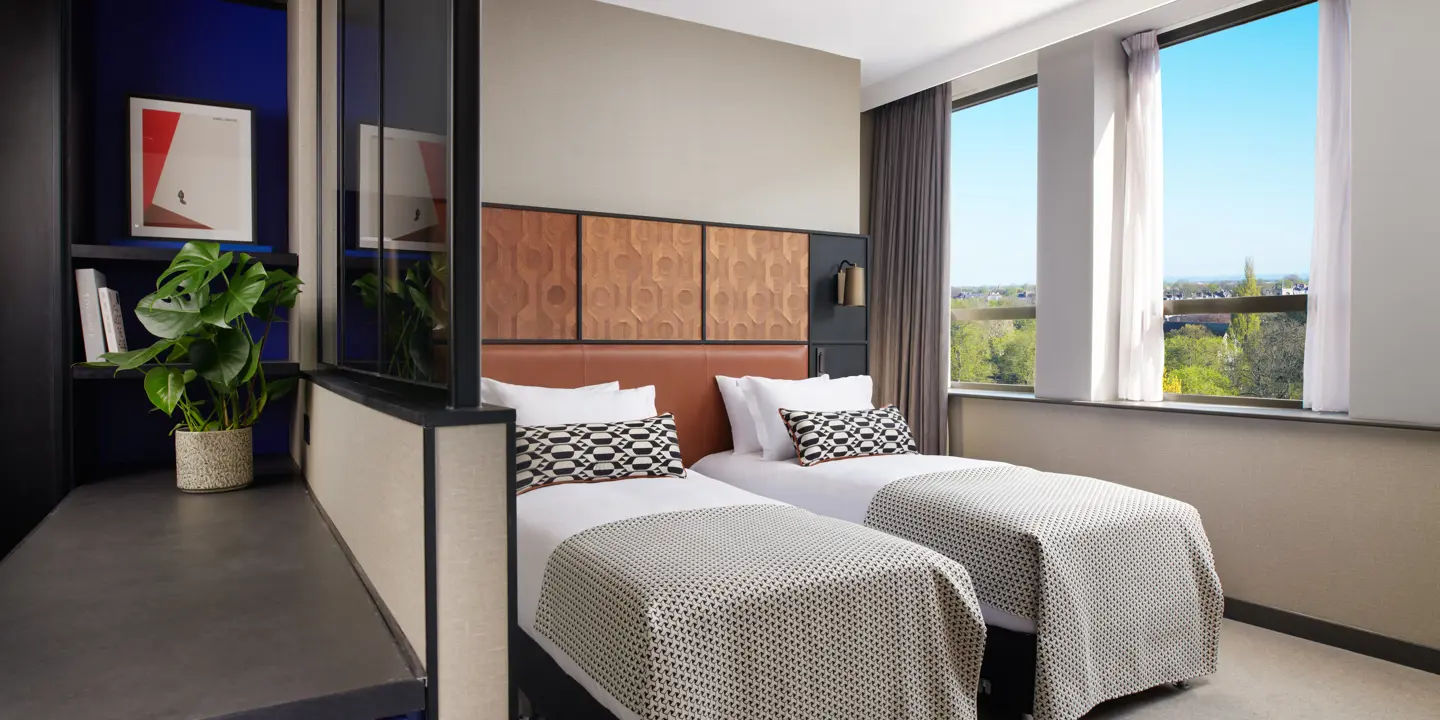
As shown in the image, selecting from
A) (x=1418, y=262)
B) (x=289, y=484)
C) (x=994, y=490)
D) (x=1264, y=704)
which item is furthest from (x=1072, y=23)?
(x=289, y=484)

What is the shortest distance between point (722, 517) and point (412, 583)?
1.61 metres

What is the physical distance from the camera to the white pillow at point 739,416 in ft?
13.3

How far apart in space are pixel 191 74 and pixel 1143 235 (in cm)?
432

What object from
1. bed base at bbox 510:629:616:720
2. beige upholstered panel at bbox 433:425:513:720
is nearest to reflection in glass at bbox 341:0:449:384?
beige upholstered panel at bbox 433:425:513:720

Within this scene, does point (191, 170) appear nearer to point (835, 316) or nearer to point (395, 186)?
point (395, 186)

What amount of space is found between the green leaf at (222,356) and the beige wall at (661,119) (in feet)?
6.57

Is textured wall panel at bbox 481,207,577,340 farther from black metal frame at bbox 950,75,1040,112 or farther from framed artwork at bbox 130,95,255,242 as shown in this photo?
black metal frame at bbox 950,75,1040,112

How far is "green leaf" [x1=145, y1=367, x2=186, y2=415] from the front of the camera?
1.72 metres

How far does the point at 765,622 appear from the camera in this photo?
189cm

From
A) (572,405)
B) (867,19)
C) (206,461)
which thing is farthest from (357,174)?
(867,19)

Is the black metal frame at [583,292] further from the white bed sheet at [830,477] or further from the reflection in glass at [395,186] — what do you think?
the reflection in glass at [395,186]

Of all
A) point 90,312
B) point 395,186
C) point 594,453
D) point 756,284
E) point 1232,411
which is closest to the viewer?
point 395,186

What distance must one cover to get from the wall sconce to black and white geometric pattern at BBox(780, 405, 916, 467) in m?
0.95

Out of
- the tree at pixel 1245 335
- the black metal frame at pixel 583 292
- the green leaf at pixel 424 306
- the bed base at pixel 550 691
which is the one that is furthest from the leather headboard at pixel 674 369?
the green leaf at pixel 424 306
